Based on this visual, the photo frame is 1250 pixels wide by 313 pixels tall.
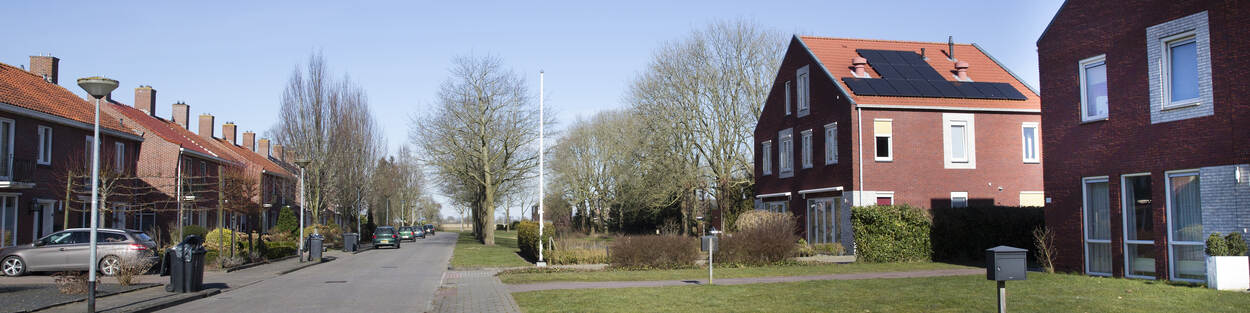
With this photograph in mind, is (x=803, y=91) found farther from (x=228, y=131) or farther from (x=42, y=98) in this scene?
(x=228, y=131)

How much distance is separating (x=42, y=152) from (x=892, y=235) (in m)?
26.5

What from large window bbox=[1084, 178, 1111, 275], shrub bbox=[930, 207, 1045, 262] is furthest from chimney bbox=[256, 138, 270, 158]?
large window bbox=[1084, 178, 1111, 275]

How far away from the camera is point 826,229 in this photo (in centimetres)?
2984

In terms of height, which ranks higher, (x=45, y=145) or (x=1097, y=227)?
(x=45, y=145)

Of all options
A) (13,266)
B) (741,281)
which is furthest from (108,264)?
(741,281)

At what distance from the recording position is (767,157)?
36.2 m

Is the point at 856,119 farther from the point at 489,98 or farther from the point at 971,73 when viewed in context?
the point at 489,98

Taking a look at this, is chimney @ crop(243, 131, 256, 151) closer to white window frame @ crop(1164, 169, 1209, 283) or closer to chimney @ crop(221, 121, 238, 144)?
chimney @ crop(221, 121, 238, 144)

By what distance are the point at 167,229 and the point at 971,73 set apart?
110ft

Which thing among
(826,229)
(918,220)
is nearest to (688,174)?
(826,229)

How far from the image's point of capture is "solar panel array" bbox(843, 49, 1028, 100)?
29094mm

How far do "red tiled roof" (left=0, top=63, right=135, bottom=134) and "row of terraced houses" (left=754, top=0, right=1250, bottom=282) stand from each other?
Result: 1023 inches

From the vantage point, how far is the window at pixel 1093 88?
56.5ft

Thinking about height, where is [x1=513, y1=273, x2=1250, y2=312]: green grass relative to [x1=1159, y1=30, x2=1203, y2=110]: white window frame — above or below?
below
